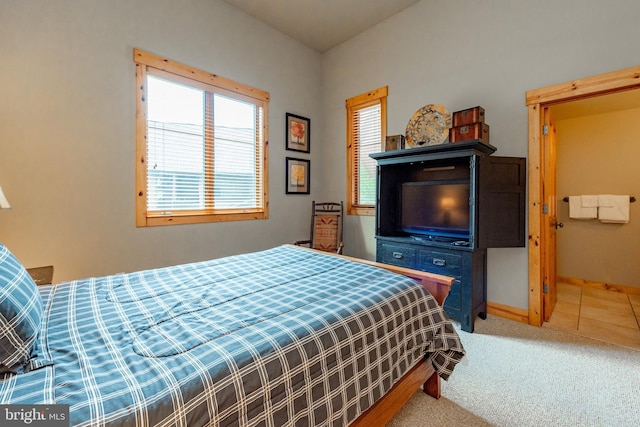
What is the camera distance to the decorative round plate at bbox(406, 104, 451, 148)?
9.98ft

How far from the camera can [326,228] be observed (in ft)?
13.4

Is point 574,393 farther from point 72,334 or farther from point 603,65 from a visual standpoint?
point 72,334

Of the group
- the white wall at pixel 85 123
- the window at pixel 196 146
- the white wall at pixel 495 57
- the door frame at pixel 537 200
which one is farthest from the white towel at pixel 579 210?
the white wall at pixel 85 123

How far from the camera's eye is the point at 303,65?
13.9 ft

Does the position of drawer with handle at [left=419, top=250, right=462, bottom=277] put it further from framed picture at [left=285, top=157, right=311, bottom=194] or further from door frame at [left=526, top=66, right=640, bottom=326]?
framed picture at [left=285, top=157, right=311, bottom=194]

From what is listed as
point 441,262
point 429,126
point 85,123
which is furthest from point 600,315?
point 85,123

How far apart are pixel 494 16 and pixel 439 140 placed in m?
1.31

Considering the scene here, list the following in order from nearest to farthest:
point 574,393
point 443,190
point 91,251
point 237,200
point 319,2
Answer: point 574,393 < point 91,251 < point 443,190 < point 319,2 < point 237,200

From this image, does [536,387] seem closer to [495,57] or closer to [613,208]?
[495,57]

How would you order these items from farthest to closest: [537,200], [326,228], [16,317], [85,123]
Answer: [326,228], [537,200], [85,123], [16,317]

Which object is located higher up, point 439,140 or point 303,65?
point 303,65

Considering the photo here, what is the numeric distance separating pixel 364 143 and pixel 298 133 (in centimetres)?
99

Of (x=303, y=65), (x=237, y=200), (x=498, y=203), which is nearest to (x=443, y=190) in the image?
(x=498, y=203)

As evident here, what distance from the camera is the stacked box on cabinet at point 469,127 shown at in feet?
8.65
